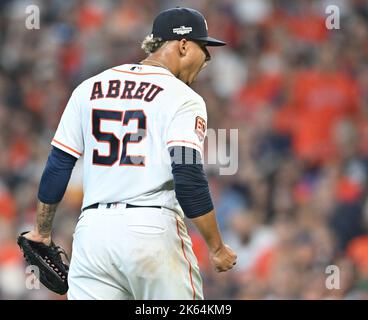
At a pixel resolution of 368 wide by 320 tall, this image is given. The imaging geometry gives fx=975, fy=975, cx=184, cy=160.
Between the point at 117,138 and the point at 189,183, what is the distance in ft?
1.24

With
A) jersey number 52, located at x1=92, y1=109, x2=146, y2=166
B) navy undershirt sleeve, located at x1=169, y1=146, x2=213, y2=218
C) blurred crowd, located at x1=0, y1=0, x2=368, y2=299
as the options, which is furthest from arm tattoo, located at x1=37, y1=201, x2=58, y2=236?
blurred crowd, located at x1=0, y1=0, x2=368, y2=299

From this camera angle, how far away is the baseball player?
4004mm

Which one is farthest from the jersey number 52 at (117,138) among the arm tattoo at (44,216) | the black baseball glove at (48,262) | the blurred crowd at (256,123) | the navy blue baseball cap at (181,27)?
the blurred crowd at (256,123)

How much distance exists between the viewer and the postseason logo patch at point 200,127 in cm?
405

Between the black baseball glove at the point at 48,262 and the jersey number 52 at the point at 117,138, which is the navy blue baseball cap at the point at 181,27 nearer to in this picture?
the jersey number 52 at the point at 117,138

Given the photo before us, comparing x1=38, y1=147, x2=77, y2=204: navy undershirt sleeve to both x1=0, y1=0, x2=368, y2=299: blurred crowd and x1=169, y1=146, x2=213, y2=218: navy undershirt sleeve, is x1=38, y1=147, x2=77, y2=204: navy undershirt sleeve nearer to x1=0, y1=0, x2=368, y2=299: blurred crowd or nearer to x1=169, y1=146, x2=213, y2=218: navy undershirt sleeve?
x1=169, y1=146, x2=213, y2=218: navy undershirt sleeve

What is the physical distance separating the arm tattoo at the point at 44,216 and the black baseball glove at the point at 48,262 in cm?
9

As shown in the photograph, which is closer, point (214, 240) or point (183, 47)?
point (214, 240)

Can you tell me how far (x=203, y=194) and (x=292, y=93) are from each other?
18.6ft

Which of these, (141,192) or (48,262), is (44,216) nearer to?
(48,262)

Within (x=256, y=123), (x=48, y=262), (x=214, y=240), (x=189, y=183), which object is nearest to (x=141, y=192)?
(x=189, y=183)

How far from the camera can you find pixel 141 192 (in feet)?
13.3
